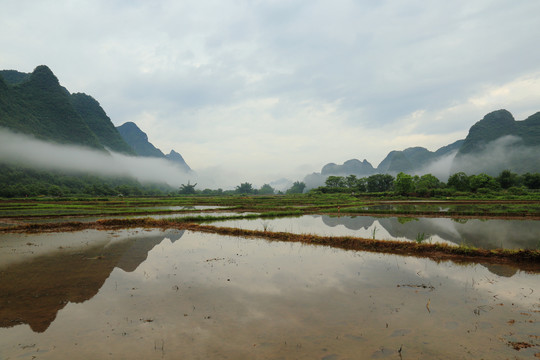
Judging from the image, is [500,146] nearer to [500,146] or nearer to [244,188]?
[500,146]

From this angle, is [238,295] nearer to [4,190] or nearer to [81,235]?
[81,235]

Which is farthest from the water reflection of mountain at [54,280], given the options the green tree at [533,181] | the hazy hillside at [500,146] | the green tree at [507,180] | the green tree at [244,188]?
the hazy hillside at [500,146]

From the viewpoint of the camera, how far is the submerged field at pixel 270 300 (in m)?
4.59

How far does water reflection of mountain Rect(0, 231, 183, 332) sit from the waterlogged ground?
0.15 ft

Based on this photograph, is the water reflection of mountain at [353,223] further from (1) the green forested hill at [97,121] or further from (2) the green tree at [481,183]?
(1) the green forested hill at [97,121]

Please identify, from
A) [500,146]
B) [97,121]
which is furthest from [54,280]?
[500,146]

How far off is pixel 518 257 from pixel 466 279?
4.11 m

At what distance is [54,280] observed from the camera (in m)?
8.10

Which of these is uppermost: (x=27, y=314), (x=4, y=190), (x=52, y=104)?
(x=52, y=104)

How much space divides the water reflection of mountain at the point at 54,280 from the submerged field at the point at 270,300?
0.04m

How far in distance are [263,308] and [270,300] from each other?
1.60ft

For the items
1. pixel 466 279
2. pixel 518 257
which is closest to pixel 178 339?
pixel 466 279

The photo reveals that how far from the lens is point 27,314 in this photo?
5.84 metres

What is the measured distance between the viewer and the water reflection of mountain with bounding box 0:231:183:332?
589cm
